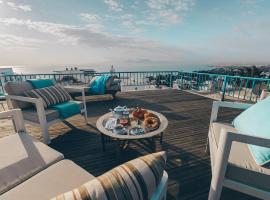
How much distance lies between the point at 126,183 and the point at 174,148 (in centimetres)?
200

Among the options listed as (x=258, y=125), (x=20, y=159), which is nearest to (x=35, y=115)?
(x=20, y=159)

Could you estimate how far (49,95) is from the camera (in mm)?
2752

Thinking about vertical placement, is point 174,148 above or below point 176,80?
below

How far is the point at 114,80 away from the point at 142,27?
16.5ft

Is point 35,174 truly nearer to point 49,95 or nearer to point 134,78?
point 49,95

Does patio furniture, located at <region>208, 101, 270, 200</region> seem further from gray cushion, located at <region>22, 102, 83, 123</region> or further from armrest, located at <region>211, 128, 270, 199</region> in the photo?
gray cushion, located at <region>22, 102, 83, 123</region>

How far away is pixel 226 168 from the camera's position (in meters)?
1.23

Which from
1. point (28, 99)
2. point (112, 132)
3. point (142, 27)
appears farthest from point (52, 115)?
point (142, 27)

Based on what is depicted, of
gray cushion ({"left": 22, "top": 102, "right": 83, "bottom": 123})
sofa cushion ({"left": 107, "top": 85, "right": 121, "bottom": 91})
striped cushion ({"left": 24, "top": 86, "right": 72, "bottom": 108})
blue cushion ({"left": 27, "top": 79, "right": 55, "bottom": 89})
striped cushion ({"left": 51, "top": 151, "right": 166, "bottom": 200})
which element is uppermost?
blue cushion ({"left": 27, "top": 79, "right": 55, "bottom": 89})

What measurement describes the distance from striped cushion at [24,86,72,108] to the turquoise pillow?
9.98 feet

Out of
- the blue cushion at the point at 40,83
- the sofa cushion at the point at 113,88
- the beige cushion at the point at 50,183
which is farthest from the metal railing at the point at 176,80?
the beige cushion at the point at 50,183

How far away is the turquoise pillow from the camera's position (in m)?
1.21

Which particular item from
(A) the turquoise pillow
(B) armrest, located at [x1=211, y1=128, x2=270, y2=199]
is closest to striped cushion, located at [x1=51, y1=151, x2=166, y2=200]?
(B) armrest, located at [x1=211, y1=128, x2=270, y2=199]

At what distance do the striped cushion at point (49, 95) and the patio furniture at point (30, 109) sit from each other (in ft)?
A: 0.43
